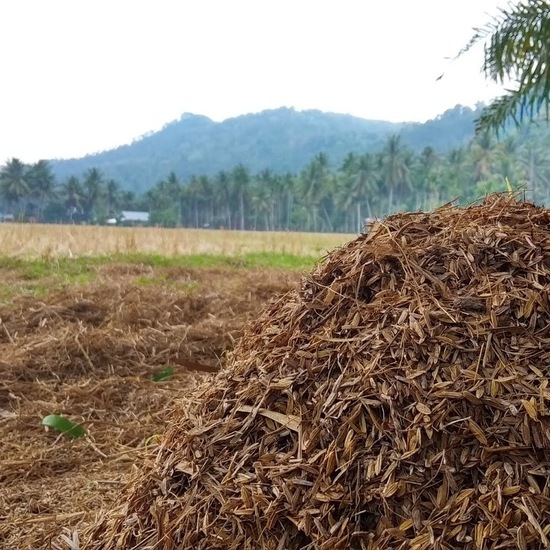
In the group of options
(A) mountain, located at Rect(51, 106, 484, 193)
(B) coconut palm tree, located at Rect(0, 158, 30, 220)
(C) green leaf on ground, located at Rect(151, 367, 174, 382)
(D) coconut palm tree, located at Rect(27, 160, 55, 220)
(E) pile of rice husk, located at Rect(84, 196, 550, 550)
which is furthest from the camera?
(A) mountain, located at Rect(51, 106, 484, 193)

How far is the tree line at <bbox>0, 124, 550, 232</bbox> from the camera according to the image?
2616 centimetres

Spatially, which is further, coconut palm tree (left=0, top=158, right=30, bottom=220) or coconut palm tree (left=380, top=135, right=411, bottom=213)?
coconut palm tree (left=380, top=135, right=411, bottom=213)

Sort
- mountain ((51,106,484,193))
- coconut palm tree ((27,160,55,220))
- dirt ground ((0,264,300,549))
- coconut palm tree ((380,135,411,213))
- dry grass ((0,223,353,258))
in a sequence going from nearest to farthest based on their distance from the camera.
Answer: dirt ground ((0,264,300,549)) → dry grass ((0,223,353,258)) → coconut palm tree ((27,160,55,220)) → coconut palm tree ((380,135,411,213)) → mountain ((51,106,484,193))

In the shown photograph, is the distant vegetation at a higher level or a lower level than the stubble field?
higher

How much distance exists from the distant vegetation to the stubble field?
18.1 m

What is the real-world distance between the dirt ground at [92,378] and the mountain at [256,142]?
4352 centimetres

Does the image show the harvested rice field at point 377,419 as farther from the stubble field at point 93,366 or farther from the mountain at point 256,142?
the mountain at point 256,142

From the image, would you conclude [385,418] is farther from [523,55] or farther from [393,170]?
[393,170]

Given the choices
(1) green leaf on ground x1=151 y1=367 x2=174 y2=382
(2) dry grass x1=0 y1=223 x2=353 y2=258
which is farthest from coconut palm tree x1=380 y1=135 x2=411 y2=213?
(1) green leaf on ground x1=151 y1=367 x2=174 y2=382

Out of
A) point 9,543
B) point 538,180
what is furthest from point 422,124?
point 9,543

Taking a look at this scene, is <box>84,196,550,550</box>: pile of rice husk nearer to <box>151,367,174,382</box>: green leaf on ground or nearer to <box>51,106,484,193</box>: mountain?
<box>151,367,174,382</box>: green leaf on ground

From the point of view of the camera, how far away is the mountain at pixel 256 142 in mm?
53375

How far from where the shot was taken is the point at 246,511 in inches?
51.6

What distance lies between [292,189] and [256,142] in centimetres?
3244
